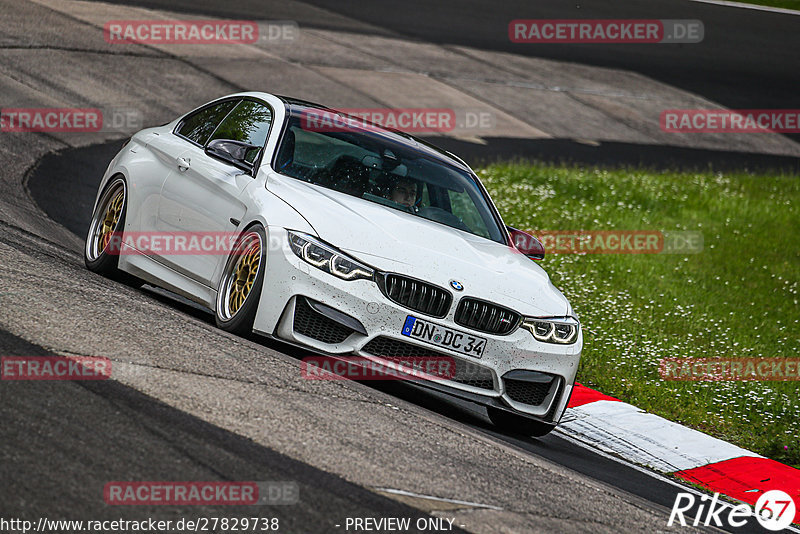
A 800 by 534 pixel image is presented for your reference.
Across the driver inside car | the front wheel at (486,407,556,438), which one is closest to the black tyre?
the driver inside car

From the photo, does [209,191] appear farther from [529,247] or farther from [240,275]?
[529,247]

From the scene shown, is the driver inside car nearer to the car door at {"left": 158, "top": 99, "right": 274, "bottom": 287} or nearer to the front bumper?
the car door at {"left": 158, "top": 99, "right": 274, "bottom": 287}

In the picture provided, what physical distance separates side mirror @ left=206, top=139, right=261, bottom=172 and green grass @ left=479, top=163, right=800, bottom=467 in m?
3.88

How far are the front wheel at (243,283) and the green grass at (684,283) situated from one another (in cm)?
386

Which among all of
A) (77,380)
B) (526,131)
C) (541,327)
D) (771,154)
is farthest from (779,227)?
(77,380)

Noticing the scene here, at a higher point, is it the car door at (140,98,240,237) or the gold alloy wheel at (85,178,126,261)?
the car door at (140,98,240,237)

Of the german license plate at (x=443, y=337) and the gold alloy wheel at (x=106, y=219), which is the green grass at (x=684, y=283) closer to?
the german license plate at (x=443, y=337)

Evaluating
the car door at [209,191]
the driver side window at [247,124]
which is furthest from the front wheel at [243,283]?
the driver side window at [247,124]

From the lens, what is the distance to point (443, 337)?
671 centimetres

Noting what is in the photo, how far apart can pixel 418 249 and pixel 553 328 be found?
3.30 ft

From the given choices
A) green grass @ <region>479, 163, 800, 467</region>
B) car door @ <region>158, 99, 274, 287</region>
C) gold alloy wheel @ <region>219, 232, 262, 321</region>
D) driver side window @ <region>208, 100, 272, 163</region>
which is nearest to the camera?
gold alloy wheel @ <region>219, 232, 262, 321</region>

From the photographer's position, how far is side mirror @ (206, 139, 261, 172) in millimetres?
7574

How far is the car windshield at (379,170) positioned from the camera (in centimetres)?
768

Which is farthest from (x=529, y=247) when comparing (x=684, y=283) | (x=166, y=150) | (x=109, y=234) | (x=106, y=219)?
(x=684, y=283)
